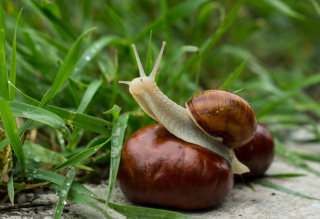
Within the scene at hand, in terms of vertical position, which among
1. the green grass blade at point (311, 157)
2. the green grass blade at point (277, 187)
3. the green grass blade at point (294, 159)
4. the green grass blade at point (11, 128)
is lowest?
the green grass blade at point (277, 187)

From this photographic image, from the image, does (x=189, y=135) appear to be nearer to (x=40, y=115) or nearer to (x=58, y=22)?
(x=40, y=115)

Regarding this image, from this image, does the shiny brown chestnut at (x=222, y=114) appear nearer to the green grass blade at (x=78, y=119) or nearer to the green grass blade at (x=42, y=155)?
the green grass blade at (x=78, y=119)

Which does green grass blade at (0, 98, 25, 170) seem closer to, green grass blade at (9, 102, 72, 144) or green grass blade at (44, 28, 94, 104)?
green grass blade at (9, 102, 72, 144)

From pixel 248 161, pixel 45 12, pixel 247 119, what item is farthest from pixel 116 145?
pixel 45 12

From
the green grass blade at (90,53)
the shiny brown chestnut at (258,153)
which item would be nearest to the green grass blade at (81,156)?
the green grass blade at (90,53)

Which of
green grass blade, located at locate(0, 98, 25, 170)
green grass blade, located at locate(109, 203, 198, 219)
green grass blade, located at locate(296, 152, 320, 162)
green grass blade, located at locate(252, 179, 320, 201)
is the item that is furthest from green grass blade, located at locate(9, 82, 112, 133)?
green grass blade, located at locate(296, 152, 320, 162)

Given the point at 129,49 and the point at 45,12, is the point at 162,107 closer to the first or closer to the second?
the point at 129,49
